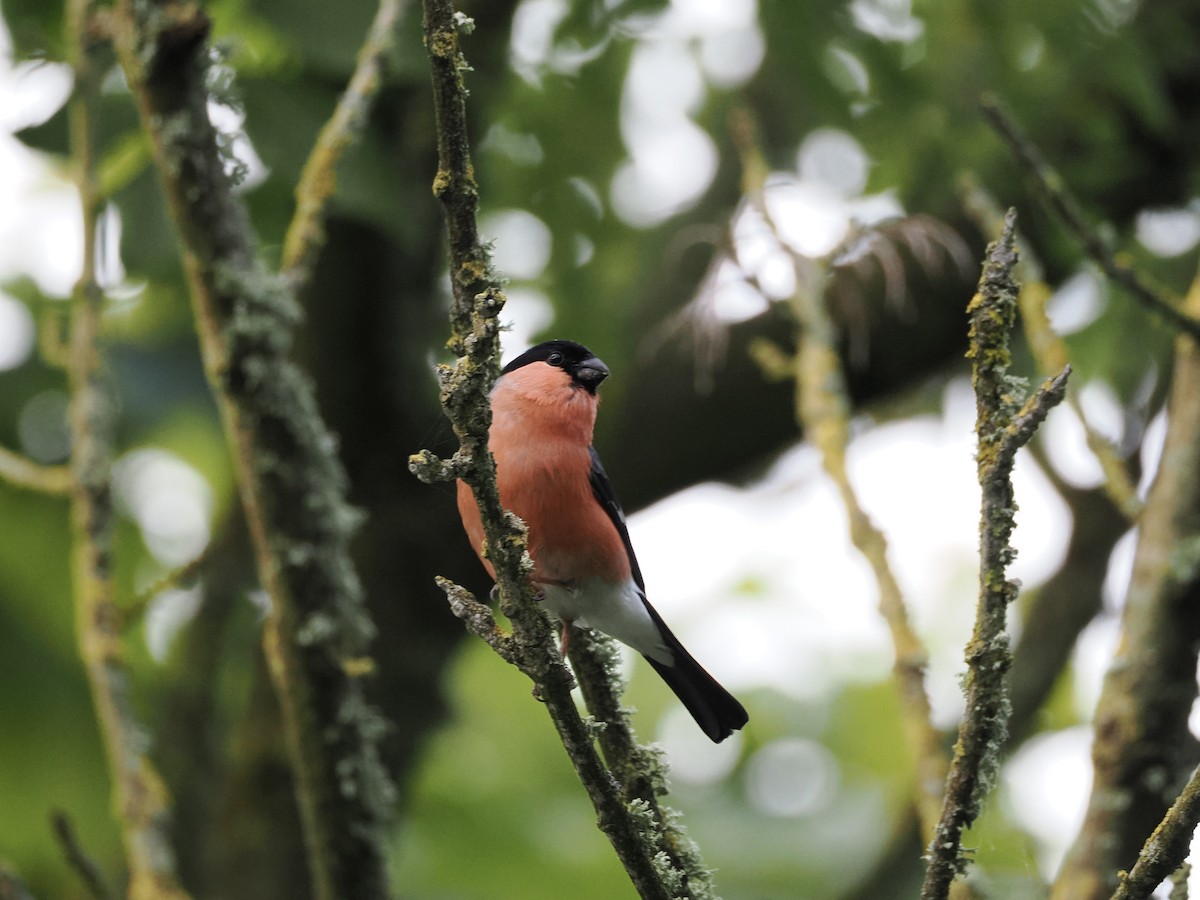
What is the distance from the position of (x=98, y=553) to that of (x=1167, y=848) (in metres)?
2.73

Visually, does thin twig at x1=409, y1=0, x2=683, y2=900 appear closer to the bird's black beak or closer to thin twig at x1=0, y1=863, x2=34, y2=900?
thin twig at x1=0, y1=863, x2=34, y2=900

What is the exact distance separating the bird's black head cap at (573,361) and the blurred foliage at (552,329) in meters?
1.12

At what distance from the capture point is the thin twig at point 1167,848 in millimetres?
1729

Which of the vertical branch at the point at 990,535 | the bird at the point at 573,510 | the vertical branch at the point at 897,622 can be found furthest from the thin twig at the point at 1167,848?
the bird at the point at 573,510

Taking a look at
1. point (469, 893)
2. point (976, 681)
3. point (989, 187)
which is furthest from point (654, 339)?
point (976, 681)

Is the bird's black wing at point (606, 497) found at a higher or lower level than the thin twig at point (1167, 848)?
higher

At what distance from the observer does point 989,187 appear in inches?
229

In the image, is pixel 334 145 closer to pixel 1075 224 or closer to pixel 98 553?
pixel 98 553

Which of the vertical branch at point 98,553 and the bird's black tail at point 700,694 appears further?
the bird's black tail at point 700,694

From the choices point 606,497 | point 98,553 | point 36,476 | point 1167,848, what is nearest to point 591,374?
point 606,497

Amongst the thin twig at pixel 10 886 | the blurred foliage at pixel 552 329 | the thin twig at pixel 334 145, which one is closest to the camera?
the thin twig at pixel 10 886

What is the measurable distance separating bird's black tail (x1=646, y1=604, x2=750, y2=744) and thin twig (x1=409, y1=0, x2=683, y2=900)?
177 centimetres

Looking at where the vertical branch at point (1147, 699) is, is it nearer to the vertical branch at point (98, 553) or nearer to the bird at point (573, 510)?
the bird at point (573, 510)

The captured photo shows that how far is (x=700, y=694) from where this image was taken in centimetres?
374
